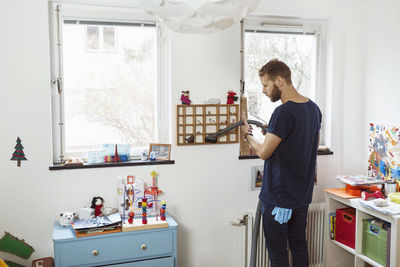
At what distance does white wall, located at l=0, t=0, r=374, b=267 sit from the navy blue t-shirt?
62 cm

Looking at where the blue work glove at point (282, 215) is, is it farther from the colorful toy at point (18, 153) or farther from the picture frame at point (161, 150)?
the colorful toy at point (18, 153)

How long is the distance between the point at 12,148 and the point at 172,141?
95 centimetres

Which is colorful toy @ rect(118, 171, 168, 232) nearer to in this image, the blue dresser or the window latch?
the blue dresser

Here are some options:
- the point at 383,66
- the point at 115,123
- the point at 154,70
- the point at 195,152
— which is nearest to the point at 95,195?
the point at 115,123

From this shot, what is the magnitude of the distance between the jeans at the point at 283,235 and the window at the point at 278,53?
84cm

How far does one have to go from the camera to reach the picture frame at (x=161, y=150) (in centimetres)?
263

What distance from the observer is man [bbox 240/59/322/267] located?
2.07 m

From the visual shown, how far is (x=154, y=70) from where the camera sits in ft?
8.80

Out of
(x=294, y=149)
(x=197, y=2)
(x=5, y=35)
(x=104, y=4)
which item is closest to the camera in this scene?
(x=197, y=2)

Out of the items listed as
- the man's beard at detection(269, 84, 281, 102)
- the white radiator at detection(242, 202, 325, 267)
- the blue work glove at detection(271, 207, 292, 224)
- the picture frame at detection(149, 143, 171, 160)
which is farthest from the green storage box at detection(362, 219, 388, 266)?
the picture frame at detection(149, 143, 171, 160)

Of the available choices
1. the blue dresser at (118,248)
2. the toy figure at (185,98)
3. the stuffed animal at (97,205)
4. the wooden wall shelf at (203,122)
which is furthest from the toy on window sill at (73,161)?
the toy figure at (185,98)

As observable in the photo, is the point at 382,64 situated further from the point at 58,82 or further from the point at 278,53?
the point at 58,82

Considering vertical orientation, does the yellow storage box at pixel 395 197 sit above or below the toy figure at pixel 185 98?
below

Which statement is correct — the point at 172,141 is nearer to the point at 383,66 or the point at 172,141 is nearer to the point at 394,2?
the point at 383,66
